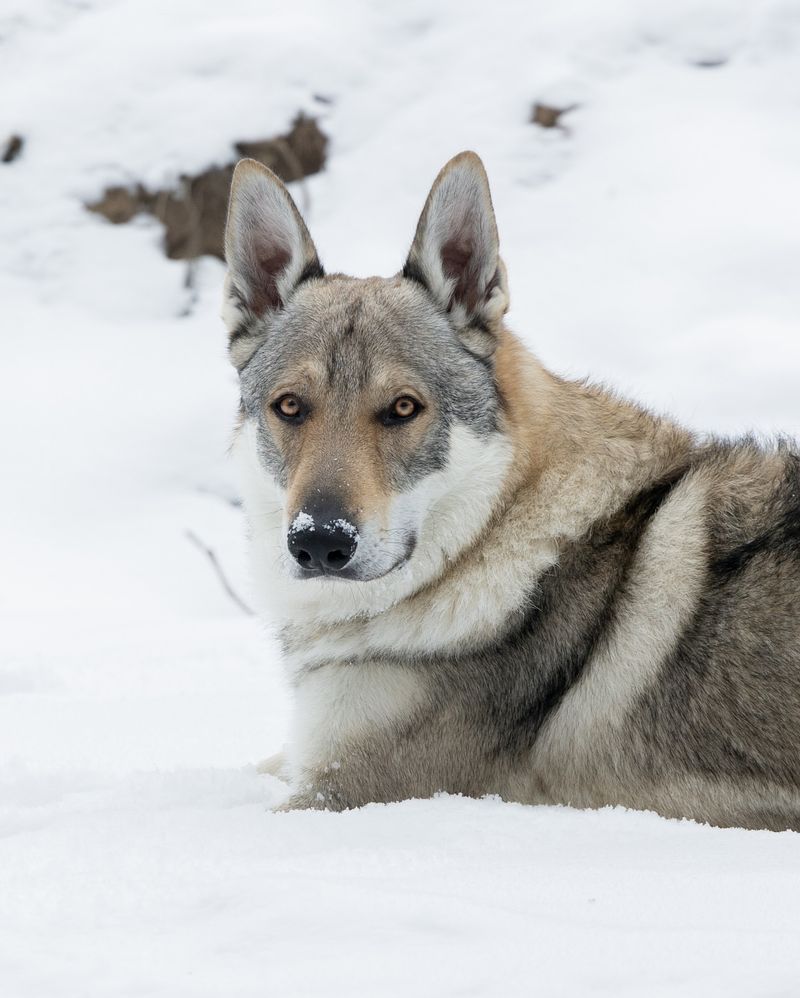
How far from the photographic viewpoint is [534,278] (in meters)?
10.4

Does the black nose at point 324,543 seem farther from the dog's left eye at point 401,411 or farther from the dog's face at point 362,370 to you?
the dog's left eye at point 401,411

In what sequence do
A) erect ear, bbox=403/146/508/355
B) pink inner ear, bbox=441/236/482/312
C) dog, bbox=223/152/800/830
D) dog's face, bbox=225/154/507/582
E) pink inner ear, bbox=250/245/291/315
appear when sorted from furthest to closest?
pink inner ear, bbox=250/245/291/315
pink inner ear, bbox=441/236/482/312
erect ear, bbox=403/146/508/355
dog's face, bbox=225/154/507/582
dog, bbox=223/152/800/830

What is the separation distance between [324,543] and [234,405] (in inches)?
256

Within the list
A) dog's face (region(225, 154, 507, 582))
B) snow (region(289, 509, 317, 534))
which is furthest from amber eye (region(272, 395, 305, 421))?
snow (region(289, 509, 317, 534))

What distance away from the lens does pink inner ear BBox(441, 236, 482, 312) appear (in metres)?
3.68

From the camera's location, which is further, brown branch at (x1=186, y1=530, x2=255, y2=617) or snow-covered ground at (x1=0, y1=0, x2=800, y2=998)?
brown branch at (x1=186, y1=530, x2=255, y2=617)

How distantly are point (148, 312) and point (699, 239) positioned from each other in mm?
4756

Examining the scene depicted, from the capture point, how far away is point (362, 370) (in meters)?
3.42

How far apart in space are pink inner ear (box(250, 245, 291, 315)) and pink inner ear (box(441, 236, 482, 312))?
54 cm

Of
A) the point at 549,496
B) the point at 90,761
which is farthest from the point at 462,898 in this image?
the point at 90,761

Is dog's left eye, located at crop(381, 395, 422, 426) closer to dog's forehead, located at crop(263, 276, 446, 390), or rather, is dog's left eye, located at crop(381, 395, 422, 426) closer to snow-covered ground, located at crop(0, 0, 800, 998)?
dog's forehead, located at crop(263, 276, 446, 390)

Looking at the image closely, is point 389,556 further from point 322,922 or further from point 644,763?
point 322,922

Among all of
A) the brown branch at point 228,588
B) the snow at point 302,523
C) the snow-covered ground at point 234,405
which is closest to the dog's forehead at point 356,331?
the snow at point 302,523

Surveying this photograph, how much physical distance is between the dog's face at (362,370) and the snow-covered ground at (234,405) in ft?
2.50
